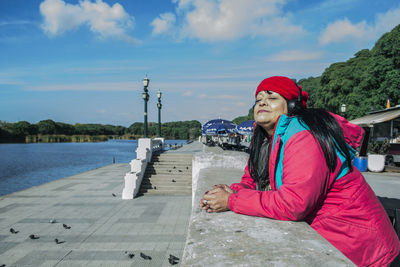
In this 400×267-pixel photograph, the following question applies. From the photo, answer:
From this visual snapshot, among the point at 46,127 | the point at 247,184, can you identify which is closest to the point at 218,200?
the point at 247,184

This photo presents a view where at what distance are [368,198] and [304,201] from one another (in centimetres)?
45

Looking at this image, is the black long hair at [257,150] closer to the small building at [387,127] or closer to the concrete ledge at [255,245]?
the concrete ledge at [255,245]

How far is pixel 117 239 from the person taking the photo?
7.10 metres

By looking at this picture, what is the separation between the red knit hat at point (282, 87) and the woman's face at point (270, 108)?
31 mm

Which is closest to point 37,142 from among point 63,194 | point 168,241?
point 63,194

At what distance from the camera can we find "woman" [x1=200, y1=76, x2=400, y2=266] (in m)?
1.35

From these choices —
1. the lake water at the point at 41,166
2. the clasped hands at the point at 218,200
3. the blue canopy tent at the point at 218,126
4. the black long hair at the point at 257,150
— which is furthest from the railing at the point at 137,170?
the lake water at the point at 41,166

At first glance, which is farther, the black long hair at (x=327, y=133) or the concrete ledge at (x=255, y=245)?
the black long hair at (x=327, y=133)

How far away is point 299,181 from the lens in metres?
1.32

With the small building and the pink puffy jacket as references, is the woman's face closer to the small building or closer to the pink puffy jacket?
the pink puffy jacket

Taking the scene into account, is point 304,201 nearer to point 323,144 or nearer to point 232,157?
Result: point 323,144

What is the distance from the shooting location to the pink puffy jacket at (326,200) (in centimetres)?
134

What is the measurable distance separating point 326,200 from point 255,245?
0.57 metres

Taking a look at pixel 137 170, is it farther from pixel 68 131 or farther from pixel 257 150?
pixel 68 131
